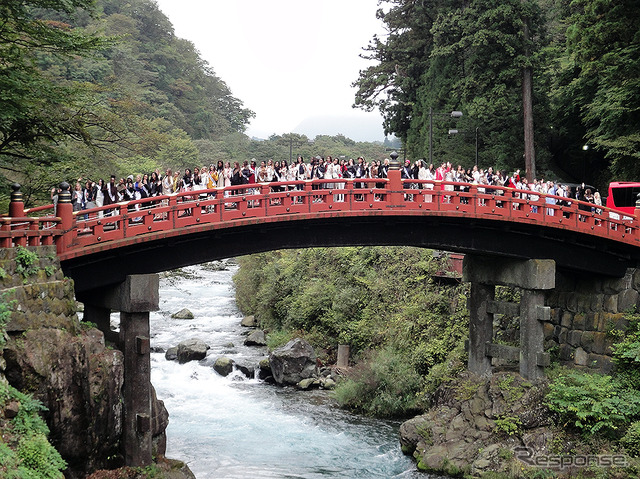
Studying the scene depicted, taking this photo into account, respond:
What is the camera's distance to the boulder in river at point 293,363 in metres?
33.8

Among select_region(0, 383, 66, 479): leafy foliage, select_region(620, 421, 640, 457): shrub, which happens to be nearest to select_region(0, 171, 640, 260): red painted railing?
select_region(0, 383, 66, 479): leafy foliage

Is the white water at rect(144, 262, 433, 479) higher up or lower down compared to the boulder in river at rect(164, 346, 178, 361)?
lower down

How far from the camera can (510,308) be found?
90.3 feet

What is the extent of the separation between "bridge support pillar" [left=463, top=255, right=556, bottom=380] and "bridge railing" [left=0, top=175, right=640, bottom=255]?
2292 millimetres

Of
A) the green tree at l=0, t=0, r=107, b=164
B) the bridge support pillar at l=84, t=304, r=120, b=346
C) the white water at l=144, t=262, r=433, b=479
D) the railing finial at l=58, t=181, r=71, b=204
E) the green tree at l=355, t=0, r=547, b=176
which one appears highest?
the green tree at l=355, t=0, r=547, b=176

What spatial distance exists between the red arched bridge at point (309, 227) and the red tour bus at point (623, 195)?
13.1 feet

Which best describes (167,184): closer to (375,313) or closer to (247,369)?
(247,369)

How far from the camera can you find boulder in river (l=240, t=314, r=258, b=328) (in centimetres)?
4616

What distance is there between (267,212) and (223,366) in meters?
16.1

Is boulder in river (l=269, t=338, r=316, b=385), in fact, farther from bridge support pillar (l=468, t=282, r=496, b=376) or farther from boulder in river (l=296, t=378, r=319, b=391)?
bridge support pillar (l=468, t=282, r=496, b=376)

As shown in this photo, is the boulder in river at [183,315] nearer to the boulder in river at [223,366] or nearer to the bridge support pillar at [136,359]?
the boulder in river at [223,366]

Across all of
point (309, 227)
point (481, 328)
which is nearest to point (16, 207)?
point (309, 227)

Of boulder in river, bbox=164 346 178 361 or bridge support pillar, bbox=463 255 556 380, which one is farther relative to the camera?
boulder in river, bbox=164 346 178 361

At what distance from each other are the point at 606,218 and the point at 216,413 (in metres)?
17.9
